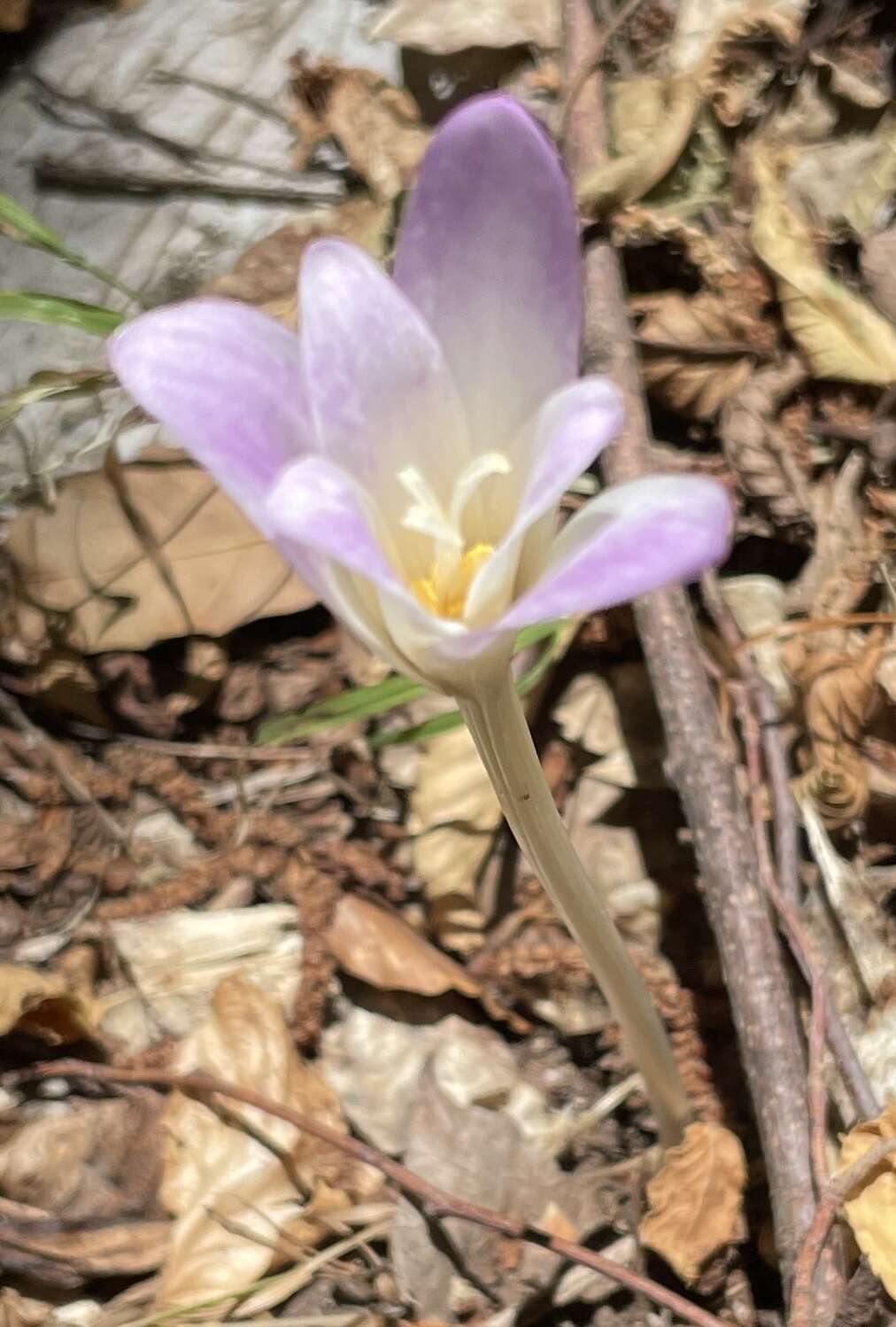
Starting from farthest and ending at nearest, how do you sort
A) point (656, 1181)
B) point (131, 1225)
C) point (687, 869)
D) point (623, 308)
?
point (623, 308)
point (687, 869)
point (131, 1225)
point (656, 1181)

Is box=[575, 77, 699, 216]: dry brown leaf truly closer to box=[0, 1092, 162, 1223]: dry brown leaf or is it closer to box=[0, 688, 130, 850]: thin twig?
box=[0, 688, 130, 850]: thin twig

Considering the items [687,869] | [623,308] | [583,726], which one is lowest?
[687,869]

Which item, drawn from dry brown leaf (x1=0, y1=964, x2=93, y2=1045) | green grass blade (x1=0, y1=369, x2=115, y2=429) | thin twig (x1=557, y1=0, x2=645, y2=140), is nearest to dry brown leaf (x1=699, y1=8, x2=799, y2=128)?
thin twig (x1=557, y1=0, x2=645, y2=140)

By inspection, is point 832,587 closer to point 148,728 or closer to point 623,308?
point 623,308

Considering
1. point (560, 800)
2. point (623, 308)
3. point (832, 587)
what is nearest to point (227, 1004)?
point (560, 800)

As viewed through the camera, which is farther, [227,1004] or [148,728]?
[148,728]

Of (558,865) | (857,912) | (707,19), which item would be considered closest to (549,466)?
(558,865)

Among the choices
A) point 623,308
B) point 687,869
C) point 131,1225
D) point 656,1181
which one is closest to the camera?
point 656,1181

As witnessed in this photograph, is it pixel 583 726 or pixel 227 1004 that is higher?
pixel 583 726
